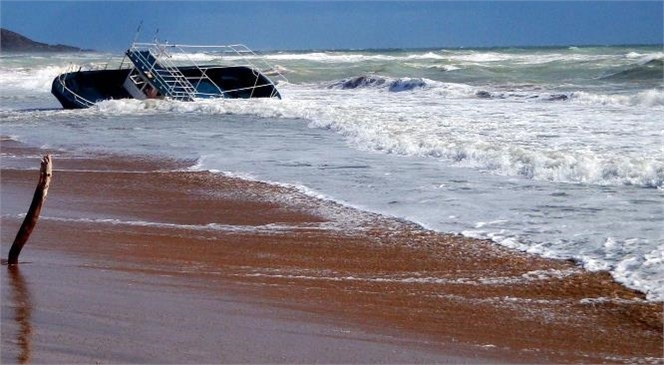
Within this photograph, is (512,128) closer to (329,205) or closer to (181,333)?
(329,205)

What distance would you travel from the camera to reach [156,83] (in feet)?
79.4

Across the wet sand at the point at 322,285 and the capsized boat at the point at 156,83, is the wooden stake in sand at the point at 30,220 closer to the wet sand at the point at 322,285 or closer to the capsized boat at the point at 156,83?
the wet sand at the point at 322,285

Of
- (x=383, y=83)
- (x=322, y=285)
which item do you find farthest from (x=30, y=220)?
(x=383, y=83)

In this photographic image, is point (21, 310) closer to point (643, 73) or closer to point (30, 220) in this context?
point (30, 220)

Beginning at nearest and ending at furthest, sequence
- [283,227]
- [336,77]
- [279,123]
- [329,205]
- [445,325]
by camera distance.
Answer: [445,325] → [283,227] → [329,205] → [279,123] → [336,77]

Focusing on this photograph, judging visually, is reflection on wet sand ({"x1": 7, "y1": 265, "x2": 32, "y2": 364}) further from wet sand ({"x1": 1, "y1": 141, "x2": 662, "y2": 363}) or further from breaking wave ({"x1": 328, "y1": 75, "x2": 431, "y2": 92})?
breaking wave ({"x1": 328, "y1": 75, "x2": 431, "y2": 92})

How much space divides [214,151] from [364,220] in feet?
19.5

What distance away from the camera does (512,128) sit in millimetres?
15852

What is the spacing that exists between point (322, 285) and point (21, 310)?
1.86 m

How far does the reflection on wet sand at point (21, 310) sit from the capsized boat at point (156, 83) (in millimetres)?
17573

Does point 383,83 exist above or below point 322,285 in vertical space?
below

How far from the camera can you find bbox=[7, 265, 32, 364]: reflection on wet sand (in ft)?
14.6

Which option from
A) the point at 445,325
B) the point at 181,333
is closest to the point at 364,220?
the point at 445,325

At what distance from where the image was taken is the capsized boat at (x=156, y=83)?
24.1 m
